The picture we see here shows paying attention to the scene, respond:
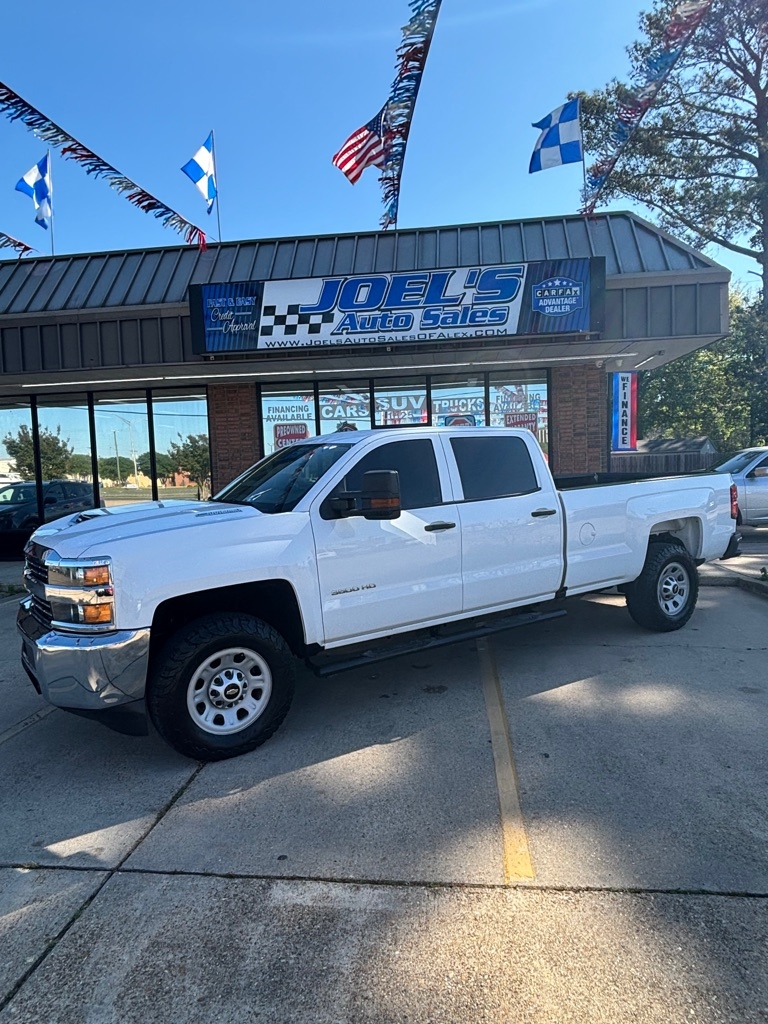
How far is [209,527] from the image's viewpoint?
399 cm

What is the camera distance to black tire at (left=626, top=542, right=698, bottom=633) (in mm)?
6133

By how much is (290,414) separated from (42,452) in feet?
17.2

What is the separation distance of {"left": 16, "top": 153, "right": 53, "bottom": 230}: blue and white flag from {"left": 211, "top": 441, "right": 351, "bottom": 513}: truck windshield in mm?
11220

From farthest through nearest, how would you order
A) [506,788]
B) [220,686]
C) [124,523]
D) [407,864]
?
[124,523], [220,686], [506,788], [407,864]

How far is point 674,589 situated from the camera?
6348 millimetres

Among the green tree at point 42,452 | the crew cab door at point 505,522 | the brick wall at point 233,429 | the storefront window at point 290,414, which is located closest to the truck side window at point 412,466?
the crew cab door at point 505,522

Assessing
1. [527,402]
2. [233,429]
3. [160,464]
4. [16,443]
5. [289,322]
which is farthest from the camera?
[16,443]

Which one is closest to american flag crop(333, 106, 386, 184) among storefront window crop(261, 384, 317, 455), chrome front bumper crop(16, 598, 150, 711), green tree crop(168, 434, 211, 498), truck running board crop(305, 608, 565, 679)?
storefront window crop(261, 384, 317, 455)

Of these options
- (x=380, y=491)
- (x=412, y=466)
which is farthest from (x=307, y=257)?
(x=380, y=491)

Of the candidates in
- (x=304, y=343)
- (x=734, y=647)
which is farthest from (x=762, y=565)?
(x=304, y=343)

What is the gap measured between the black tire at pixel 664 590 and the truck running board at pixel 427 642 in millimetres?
1160

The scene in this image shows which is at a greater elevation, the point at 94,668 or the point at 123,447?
the point at 123,447

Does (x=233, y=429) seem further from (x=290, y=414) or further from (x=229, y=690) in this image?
(x=229, y=690)

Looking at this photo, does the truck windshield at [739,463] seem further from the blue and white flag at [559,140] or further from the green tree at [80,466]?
the green tree at [80,466]
